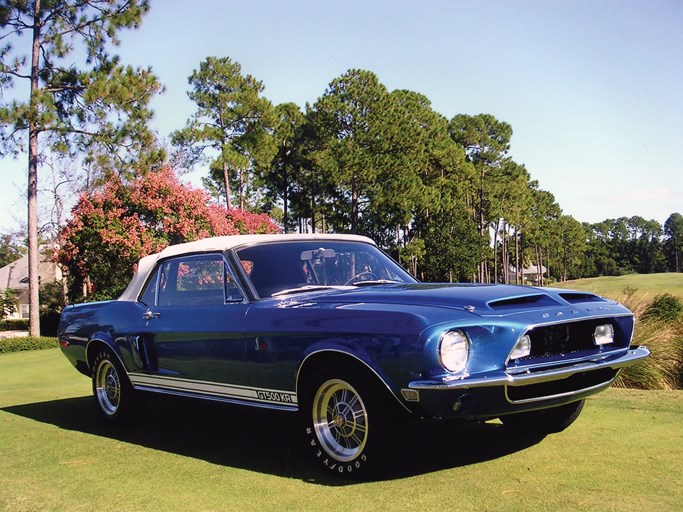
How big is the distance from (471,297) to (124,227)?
83.7 feet

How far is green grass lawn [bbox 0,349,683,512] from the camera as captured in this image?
411 cm

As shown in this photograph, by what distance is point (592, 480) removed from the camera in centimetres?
430

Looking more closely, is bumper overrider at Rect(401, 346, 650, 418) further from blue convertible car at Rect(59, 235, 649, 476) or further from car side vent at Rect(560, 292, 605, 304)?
car side vent at Rect(560, 292, 605, 304)

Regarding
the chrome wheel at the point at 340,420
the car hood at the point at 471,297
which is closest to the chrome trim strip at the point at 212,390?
the chrome wheel at the point at 340,420

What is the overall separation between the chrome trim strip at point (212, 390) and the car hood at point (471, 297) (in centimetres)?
69

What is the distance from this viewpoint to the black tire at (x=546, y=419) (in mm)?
5414

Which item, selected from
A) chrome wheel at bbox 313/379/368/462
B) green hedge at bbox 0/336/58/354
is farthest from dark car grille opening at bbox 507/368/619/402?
green hedge at bbox 0/336/58/354

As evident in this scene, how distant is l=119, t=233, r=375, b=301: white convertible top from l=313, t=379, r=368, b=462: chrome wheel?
66.4 inches

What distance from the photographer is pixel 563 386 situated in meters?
4.49

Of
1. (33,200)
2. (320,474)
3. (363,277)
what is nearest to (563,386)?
(320,474)

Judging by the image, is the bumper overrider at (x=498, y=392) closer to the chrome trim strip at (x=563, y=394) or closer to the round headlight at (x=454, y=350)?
the chrome trim strip at (x=563, y=394)

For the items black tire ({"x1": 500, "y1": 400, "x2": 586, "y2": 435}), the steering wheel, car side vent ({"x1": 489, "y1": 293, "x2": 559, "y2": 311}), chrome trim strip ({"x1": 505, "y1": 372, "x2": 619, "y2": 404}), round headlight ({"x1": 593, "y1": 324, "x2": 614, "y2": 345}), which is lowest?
black tire ({"x1": 500, "y1": 400, "x2": 586, "y2": 435})

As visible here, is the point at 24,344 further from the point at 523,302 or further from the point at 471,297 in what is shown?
the point at 523,302

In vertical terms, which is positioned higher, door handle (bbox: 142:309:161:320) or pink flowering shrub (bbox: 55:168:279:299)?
pink flowering shrub (bbox: 55:168:279:299)
